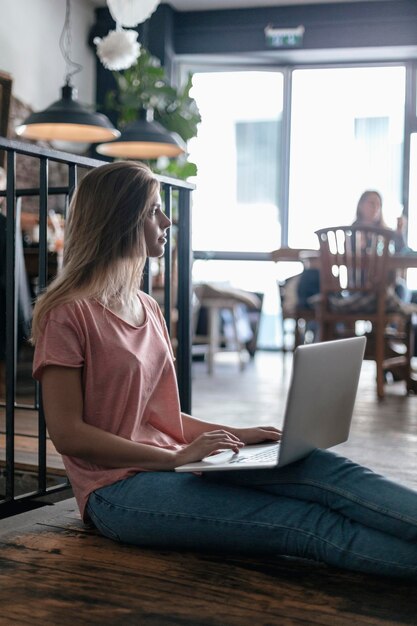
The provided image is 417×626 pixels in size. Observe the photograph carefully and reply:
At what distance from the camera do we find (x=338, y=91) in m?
7.39

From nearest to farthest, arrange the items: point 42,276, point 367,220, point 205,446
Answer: point 205,446, point 42,276, point 367,220

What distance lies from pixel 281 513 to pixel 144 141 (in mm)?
3594

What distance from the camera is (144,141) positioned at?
4797mm

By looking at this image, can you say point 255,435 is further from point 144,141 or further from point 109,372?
point 144,141

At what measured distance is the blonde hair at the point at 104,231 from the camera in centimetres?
158

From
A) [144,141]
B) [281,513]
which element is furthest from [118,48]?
[281,513]

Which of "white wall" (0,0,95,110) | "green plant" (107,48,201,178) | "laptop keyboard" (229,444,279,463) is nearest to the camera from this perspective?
"laptop keyboard" (229,444,279,463)

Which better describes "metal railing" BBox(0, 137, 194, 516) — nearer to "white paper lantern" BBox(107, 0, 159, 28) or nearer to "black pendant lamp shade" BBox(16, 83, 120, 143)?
"white paper lantern" BBox(107, 0, 159, 28)

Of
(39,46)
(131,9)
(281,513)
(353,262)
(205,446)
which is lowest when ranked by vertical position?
(281,513)

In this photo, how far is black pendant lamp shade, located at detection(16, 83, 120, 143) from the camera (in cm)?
433

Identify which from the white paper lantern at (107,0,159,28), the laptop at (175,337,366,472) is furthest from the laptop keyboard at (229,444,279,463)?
the white paper lantern at (107,0,159,28)

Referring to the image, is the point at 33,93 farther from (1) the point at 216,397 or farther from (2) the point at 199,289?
(1) the point at 216,397

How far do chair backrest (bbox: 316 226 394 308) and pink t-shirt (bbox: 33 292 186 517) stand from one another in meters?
2.55

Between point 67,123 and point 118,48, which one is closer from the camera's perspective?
point 67,123
